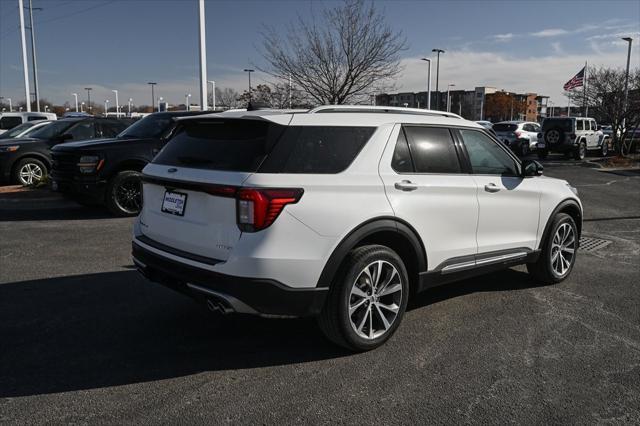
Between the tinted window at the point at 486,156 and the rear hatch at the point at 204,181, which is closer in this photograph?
the rear hatch at the point at 204,181

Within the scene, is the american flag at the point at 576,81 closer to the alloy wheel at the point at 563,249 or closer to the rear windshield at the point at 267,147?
the alloy wheel at the point at 563,249

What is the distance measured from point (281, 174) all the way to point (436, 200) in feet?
4.64

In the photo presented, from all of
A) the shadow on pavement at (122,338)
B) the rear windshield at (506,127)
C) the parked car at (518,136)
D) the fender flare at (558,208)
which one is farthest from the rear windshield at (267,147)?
the rear windshield at (506,127)

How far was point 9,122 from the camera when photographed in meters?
22.0

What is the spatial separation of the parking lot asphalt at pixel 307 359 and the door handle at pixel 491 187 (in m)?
1.10

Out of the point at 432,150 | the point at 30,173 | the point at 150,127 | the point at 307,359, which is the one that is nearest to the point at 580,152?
the point at 150,127

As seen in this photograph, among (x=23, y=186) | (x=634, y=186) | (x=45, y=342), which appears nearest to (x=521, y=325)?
(x=45, y=342)

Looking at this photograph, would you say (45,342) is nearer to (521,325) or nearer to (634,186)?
(521,325)

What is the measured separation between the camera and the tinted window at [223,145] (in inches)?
135

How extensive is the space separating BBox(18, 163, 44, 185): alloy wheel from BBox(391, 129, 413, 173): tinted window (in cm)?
1065

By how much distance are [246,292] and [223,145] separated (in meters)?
1.04

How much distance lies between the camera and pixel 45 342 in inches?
153

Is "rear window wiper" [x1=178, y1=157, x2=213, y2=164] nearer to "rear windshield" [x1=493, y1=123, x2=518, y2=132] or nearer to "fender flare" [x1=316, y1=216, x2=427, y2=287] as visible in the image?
"fender flare" [x1=316, y1=216, x2=427, y2=287]

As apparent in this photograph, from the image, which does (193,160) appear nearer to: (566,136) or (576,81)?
(566,136)
